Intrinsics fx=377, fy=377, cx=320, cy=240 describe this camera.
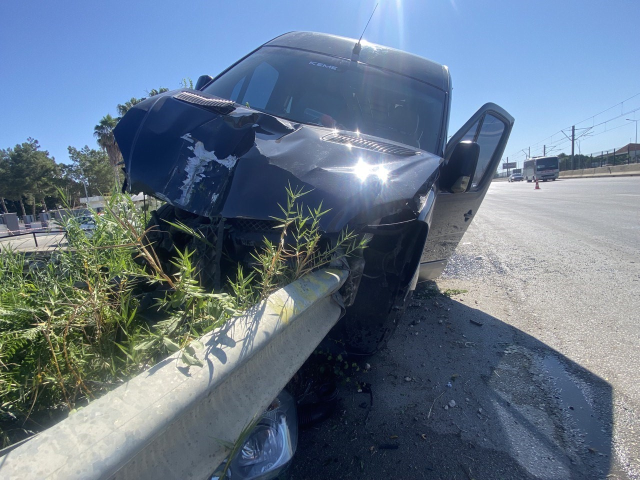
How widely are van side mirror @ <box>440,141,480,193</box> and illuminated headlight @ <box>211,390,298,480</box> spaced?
187 centimetres

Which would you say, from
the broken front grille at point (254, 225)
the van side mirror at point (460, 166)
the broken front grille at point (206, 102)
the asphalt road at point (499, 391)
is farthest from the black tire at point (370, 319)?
the broken front grille at point (206, 102)

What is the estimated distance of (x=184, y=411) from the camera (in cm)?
86

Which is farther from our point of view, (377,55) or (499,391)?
(377,55)

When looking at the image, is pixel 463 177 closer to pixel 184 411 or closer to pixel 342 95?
pixel 342 95

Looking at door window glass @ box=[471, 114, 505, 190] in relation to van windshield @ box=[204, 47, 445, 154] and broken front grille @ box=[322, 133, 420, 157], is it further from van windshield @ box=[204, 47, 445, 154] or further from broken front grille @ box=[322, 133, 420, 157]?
broken front grille @ box=[322, 133, 420, 157]

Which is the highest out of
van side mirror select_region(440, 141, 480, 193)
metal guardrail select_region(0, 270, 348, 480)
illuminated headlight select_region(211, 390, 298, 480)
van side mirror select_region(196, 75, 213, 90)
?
van side mirror select_region(196, 75, 213, 90)

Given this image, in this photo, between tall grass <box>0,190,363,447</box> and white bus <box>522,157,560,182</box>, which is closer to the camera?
tall grass <box>0,190,363,447</box>

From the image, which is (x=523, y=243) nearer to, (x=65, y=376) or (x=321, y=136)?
(x=321, y=136)

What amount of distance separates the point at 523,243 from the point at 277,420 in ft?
24.0

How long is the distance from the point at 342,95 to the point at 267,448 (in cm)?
275

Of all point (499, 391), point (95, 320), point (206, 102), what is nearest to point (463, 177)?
point (499, 391)

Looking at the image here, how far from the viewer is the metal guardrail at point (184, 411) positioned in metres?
0.68

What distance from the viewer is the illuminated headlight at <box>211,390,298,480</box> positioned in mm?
1300

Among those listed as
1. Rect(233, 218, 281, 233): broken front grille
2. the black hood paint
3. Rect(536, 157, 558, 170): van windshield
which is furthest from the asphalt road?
Rect(536, 157, 558, 170): van windshield
